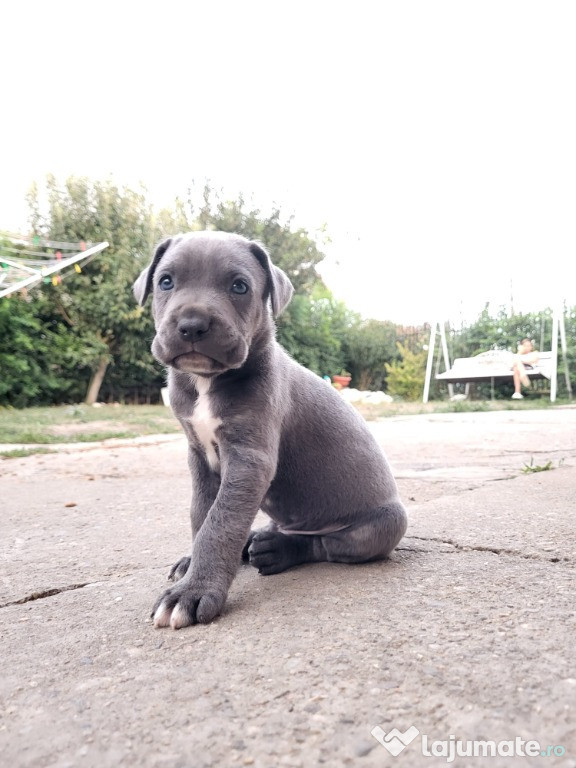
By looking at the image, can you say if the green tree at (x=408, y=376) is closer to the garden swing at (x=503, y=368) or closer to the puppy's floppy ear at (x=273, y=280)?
the garden swing at (x=503, y=368)

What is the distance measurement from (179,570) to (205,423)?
1.56 feet

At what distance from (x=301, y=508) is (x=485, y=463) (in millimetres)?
2874

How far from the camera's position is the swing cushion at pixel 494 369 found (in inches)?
554

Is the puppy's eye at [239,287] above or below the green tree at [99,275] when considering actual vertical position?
below

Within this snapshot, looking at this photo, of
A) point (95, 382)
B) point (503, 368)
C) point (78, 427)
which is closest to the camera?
point (78, 427)

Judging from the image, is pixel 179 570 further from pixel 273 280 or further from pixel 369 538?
A: pixel 273 280

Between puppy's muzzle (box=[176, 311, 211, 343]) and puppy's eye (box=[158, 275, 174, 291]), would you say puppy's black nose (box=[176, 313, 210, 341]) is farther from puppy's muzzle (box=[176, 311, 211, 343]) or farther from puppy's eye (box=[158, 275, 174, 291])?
puppy's eye (box=[158, 275, 174, 291])

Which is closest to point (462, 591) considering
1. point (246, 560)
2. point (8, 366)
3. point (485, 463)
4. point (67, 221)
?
point (246, 560)

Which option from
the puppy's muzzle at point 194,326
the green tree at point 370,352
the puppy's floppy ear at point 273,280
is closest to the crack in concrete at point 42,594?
the puppy's muzzle at point 194,326

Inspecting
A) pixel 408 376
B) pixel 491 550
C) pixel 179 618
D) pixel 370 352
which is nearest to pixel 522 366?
pixel 408 376

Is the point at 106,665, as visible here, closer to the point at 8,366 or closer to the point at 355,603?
the point at 355,603

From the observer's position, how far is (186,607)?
5.29ft

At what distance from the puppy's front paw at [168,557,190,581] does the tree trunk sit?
1310 centimetres

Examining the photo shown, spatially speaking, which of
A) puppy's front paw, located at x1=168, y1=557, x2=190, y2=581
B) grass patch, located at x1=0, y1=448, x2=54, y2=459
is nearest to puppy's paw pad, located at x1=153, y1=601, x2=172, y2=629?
puppy's front paw, located at x1=168, y1=557, x2=190, y2=581
